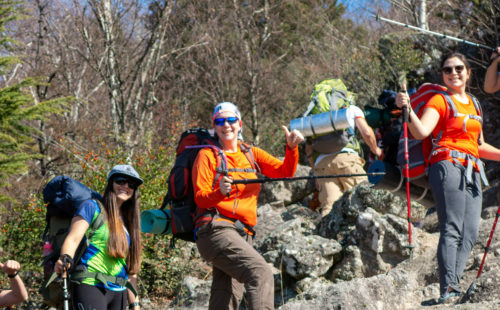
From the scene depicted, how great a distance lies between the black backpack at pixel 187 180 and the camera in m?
4.23

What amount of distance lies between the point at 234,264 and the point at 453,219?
1.62m

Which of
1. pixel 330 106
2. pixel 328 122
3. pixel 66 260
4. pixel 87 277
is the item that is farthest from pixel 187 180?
pixel 330 106

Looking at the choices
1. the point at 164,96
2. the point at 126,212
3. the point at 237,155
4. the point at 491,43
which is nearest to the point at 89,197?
the point at 126,212

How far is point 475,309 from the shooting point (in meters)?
3.61

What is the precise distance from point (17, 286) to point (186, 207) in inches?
49.2

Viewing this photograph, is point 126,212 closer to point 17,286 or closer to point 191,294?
point 17,286

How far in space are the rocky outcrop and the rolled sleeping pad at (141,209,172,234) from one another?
109 centimetres

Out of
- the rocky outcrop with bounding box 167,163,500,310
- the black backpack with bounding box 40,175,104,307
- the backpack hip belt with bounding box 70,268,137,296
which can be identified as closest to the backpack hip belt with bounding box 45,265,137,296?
the backpack hip belt with bounding box 70,268,137,296

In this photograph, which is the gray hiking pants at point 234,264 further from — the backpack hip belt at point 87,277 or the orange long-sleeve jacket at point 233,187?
the backpack hip belt at point 87,277

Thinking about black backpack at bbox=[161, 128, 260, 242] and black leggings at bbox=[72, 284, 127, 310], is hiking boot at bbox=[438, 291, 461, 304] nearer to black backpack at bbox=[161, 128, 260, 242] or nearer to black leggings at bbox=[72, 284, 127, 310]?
black backpack at bbox=[161, 128, 260, 242]

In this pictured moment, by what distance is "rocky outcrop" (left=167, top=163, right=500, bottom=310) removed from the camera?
13.5ft

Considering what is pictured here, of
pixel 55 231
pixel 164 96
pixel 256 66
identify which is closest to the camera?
pixel 55 231

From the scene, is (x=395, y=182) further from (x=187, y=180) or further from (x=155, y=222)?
(x=155, y=222)

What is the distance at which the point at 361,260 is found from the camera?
681cm
